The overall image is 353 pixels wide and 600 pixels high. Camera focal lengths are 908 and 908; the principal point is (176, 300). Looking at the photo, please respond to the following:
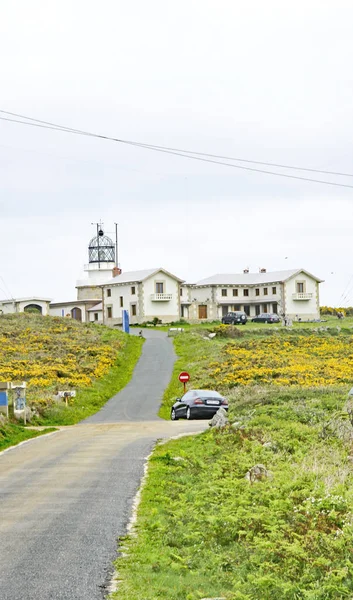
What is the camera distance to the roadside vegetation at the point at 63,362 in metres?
42.2

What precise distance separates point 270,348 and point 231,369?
13.7 meters

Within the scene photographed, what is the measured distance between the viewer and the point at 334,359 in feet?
192

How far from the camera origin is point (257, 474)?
54.8 ft

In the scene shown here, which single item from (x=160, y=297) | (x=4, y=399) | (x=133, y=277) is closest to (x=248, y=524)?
(x=4, y=399)

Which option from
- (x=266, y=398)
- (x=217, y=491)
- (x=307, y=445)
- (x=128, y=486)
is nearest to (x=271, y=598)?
(x=217, y=491)

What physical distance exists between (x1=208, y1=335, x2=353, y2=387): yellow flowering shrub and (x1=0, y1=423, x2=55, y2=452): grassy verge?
51.5 feet

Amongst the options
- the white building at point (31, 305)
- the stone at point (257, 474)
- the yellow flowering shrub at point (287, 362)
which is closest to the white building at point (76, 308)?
the white building at point (31, 305)

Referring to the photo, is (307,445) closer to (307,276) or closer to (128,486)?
(128,486)

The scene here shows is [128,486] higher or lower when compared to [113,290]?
lower

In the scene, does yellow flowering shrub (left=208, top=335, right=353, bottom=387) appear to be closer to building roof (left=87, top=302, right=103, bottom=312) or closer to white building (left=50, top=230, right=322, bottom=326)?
white building (left=50, top=230, right=322, bottom=326)

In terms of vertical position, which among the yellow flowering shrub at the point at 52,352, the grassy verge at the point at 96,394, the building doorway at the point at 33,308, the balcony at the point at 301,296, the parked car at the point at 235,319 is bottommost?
the grassy verge at the point at 96,394

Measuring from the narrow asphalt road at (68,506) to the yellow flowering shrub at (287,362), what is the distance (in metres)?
14.4

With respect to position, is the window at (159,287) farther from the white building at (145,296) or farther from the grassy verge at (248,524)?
the grassy verge at (248,524)

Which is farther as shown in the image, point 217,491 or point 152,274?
point 152,274
